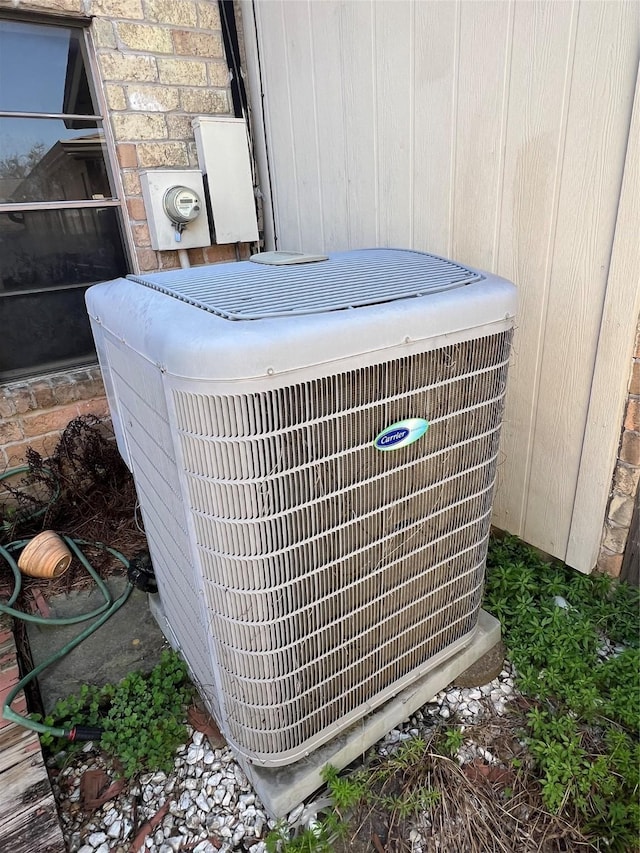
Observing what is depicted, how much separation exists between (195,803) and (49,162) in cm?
236

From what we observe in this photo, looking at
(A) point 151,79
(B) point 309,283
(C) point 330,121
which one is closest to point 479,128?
(C) point 330,121

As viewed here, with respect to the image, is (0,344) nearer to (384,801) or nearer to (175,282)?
(175,282)

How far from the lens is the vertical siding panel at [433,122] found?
1521 millimetres

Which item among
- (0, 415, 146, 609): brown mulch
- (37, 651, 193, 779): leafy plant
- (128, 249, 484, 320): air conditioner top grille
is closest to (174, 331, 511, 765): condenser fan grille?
(128, 249, 484, 320): air conditioner top grille

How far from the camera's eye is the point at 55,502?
7.45 ft

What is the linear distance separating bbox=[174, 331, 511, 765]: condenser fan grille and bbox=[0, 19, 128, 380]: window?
1.75 m

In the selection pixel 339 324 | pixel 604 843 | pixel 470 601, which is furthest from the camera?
pixel 470 601

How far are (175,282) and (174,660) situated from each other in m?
1.11

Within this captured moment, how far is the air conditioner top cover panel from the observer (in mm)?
820

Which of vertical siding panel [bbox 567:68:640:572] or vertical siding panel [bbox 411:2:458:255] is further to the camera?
vertical siding panel [bbox 411:2:458:255]

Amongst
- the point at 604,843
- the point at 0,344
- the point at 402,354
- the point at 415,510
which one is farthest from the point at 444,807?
the point at 0,344

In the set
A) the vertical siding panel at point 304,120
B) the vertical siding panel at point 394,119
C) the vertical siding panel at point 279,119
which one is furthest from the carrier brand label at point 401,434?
the vertical siding panel at point 279,119

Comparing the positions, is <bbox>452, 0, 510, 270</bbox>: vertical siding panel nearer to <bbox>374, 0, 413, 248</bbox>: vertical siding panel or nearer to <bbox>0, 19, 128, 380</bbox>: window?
<bbox>374, 0, 413, 248</bbox>: vertical siding panel

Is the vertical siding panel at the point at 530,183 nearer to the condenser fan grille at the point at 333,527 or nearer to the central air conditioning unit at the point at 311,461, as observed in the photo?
the central air conditioning unit at the point at 311,461
